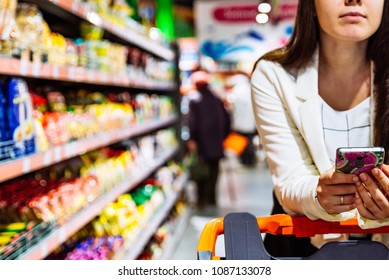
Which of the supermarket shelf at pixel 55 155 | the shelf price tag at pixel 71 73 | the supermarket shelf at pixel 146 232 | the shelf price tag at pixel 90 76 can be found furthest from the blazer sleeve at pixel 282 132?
the supermarket shelf at pixel 146 232

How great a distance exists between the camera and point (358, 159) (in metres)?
1.00

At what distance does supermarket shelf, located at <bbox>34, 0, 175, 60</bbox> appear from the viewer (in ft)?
8.01

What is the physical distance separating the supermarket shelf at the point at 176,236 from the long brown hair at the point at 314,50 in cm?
273

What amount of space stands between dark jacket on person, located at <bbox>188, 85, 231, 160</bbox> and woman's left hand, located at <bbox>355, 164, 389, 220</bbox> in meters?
5.30

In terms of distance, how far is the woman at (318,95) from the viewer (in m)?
1.29

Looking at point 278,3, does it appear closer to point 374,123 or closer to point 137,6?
point 137,6

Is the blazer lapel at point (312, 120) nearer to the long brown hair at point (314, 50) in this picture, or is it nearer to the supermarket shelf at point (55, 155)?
the long brown hair at point (314, 50)

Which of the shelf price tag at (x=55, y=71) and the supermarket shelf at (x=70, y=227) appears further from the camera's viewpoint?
the shelf price tag at (x=55, y=71)

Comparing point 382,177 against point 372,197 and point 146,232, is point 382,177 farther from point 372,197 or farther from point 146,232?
point 146,232

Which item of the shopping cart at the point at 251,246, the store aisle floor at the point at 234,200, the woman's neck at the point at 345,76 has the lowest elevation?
the store aisle floor at the point at 234,200

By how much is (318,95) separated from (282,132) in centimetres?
13

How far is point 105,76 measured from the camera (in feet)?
10.0

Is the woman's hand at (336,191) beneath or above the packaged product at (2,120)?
beneath
